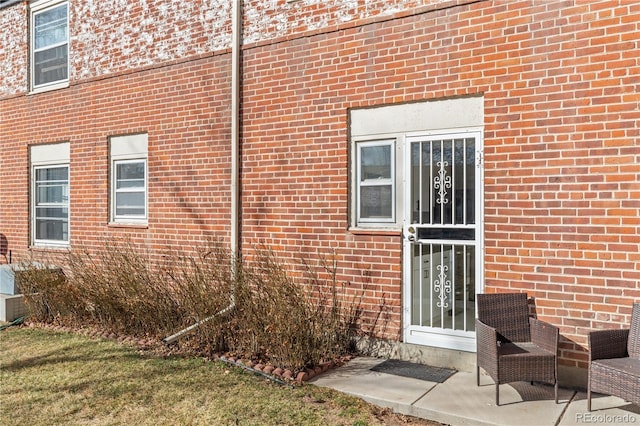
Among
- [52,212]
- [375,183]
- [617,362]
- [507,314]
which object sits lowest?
[617,362]

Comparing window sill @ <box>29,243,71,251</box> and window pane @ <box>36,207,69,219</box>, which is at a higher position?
window pane @ <box>36,207,69,219</box>

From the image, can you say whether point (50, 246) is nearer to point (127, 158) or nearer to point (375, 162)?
point (127, 158)

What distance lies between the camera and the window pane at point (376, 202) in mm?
6016

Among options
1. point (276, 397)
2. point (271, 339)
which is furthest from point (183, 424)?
point (271, 339)

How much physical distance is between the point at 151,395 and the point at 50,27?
24.5 feet

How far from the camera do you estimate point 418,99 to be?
5.68 m

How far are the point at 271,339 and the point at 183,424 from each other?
1472 mm

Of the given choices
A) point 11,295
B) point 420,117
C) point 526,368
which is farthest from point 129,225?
point 526,368

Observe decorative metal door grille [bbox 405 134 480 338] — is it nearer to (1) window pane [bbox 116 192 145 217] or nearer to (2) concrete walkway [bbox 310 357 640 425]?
(2) concrete walkway [bbox 310 357 640 425]

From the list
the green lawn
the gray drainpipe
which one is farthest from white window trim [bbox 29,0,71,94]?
the green lawn

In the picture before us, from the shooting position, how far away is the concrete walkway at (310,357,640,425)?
4227 mm

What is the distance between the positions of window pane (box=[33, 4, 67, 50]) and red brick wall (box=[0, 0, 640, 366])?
5.02ft

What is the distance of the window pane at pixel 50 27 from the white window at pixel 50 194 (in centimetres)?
185

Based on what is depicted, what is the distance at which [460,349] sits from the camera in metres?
5.52
